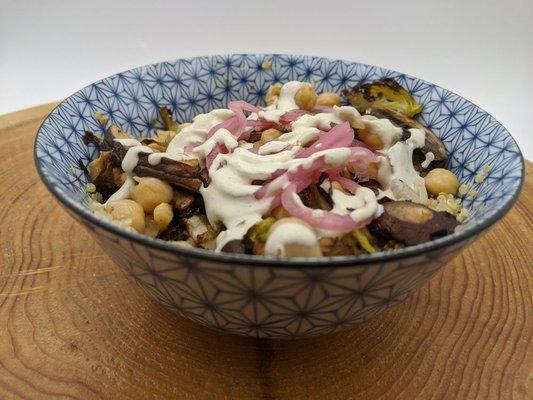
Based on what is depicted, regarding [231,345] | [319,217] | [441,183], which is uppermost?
[319,217]

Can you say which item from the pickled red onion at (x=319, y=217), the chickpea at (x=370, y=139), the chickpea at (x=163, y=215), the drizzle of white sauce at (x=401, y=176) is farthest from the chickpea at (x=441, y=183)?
the chickpea at (x=163, y=215)

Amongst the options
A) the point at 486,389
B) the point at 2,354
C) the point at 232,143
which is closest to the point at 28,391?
the point at 2,354

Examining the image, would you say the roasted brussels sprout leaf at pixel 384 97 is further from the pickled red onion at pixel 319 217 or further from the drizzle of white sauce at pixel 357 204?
the pickled red onion at pixel 319 217

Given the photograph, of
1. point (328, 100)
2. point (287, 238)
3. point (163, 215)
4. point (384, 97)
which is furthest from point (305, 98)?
point (287, 238)

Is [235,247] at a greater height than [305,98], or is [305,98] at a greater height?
[305,98]

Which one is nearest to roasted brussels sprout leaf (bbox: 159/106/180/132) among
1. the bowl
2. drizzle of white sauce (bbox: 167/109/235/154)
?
the bowl

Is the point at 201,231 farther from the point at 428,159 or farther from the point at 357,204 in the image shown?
the point at 428,159

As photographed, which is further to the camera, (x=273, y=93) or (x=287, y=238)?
(x=273, y=93)

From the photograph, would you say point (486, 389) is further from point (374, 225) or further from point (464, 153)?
point (464, 153)
